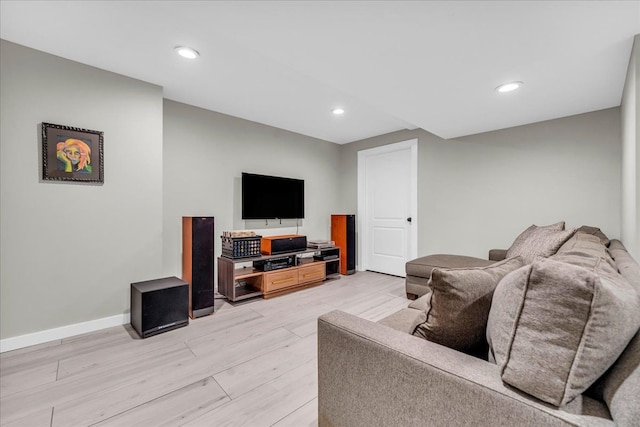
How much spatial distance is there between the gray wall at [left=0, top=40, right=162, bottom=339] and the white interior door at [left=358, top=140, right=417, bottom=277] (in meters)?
3.26

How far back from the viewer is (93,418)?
4.80 ft

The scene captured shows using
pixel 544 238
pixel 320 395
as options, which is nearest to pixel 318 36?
pixel 320 395

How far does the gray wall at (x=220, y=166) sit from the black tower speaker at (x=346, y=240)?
0.39m

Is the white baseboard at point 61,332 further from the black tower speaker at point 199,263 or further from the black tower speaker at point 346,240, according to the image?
the black tower speaker at point 346,240

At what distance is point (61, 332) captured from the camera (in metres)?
2.33

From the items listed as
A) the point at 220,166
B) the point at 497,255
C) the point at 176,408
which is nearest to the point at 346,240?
the point at 497,255

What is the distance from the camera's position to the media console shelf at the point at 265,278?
10.6 ft

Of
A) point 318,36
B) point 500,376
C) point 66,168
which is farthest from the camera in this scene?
point 66,168

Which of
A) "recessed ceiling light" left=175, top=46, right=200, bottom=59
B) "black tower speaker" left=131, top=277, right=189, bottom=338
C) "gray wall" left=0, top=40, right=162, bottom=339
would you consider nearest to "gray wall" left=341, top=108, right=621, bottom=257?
"recessed ceiling light" left=175, top=46, right=200, bottom=59

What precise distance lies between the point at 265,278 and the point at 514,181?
3.32 metres

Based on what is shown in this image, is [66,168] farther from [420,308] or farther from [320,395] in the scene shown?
[420,308]

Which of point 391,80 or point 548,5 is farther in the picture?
point 391,80

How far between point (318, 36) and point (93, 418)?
2.44m

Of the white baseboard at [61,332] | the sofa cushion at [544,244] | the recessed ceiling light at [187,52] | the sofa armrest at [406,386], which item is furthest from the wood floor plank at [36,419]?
the sofa cushion at [544,244]
